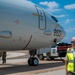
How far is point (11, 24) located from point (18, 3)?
5.92ft

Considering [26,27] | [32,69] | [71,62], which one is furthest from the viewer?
[26,27]

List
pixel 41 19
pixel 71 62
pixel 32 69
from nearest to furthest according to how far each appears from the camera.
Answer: pixel 71 62 → pixel 32 69 → pixel 41 19

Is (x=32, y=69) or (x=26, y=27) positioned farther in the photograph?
(x=26, y=27)

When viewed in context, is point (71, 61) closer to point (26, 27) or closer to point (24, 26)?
point (24, 26)

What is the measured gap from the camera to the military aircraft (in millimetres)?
14361

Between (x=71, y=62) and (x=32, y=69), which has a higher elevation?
(x=71, y=62)

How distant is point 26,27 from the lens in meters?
15.6

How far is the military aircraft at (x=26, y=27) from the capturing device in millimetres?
14361

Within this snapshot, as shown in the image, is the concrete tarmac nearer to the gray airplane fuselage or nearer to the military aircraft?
the military aircraft

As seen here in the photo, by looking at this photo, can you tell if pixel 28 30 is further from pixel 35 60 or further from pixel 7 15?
pixel 35 60

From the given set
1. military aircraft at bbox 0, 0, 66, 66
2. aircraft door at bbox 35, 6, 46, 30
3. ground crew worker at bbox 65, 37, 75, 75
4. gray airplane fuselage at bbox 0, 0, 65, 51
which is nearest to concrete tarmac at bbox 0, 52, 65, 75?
military aircraft at bbox 0, 0, 66, 66

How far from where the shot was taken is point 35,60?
18359mm

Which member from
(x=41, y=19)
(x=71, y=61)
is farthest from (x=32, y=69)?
(x=71, y=61)

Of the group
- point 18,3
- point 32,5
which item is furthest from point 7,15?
point 32,5
